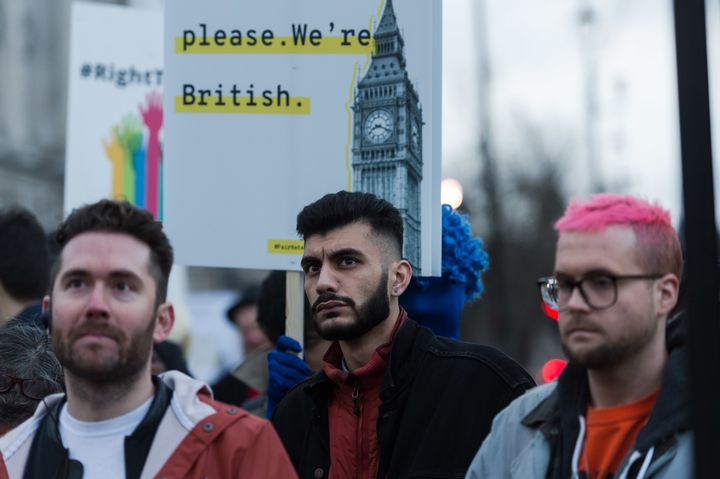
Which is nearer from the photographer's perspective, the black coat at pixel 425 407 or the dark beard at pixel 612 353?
the dark beard at pixel 612 353

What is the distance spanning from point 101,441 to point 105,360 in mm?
200

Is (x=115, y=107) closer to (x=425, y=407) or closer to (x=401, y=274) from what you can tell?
(x=401, y=274)

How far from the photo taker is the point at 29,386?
386 cm

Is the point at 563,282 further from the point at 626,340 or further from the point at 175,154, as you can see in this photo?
the point at 175,154

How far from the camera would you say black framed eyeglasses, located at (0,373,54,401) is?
3836 millimetres

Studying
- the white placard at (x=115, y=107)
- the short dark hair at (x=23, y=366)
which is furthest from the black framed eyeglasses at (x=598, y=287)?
the white placard at (x=115, y=107)

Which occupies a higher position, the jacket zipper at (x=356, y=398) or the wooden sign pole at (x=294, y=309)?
the wooden sign pole at (x=294, y=309)

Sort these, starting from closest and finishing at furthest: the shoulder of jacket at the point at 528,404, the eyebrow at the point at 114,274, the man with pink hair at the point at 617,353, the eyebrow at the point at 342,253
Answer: the man with pink hair at the point at 617,353, the eyebrow at the point at 114,274, the shoulder of jacket at the point at 528,404, the eyebrow at the point at 342,253

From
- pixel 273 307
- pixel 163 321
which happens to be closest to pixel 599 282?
pixel 163 321

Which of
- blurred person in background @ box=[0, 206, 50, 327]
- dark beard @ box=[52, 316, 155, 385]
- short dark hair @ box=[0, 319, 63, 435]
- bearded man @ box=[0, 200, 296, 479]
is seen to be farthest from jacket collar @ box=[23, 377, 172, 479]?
blurred person in background @ box=[0, 206, 50, 327]

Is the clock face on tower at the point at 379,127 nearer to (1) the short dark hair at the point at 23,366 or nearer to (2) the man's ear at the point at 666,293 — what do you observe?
(1) the short dark hair at the point at 23,366

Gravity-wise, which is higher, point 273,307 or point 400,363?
point 273,307

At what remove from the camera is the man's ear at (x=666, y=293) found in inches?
120

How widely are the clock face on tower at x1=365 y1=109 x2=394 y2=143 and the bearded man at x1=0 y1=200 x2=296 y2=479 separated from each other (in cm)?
162
